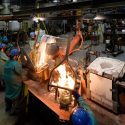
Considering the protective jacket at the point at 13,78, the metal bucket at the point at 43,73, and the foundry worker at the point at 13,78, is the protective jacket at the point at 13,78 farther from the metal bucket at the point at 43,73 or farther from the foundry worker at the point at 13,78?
the metal bucket at the point at 43,73

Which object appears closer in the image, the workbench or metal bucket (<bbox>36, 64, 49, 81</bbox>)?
the workbench

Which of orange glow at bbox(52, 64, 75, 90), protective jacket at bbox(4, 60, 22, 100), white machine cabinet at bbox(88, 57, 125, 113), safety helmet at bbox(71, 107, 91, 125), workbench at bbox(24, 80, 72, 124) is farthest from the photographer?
protective jacket at bbox(4, 60, 22, 100)

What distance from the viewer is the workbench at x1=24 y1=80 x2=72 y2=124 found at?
3237 millimetres

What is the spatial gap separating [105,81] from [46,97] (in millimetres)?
1413

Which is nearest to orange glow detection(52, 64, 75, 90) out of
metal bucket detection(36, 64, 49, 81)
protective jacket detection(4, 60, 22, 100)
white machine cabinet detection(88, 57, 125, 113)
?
white machine cabinet detection(88, 57, 125, 113)

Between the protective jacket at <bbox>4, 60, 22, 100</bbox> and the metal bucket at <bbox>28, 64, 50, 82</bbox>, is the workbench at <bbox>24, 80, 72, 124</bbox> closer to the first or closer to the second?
the metal bucket at <bbox>28, 64, 50, 82</bbox>

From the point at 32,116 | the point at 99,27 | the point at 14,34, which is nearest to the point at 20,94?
the point at 32,116

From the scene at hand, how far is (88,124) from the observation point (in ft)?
8.55

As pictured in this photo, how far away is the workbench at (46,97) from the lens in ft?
10.6

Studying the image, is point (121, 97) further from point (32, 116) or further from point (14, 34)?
Answer: point (14, 34)

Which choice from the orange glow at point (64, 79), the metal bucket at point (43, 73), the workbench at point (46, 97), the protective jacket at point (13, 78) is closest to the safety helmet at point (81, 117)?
the workbench at point (46, 97)

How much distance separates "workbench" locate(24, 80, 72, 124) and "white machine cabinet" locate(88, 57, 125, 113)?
611 millimetres

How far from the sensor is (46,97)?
3926 millimetres

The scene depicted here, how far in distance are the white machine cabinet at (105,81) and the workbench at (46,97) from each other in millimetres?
611
